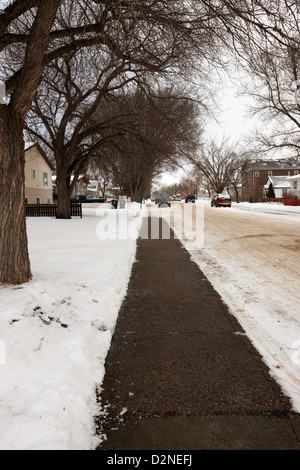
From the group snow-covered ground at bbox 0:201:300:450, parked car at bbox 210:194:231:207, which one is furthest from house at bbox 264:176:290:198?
snow-covered ground at bbox 0:201:300:450

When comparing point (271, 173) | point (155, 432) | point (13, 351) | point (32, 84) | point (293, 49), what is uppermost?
point (271, 173)

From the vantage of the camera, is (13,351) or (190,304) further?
(190,304)

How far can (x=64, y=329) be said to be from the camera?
362cm

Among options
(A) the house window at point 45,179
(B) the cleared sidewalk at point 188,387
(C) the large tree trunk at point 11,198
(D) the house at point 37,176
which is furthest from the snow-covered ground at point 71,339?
(A) the house window at point 45,179

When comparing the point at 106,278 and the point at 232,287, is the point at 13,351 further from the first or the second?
the point at 232,287

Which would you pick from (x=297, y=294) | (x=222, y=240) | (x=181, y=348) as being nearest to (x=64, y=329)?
(x=181, y=348)

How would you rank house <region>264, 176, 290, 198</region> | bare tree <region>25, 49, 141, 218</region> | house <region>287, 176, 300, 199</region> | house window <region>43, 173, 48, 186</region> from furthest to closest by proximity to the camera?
house <region>264, 176, 290, 198</region>
house <region>287, 176, 300, 199</region>
house window <region>43, 173, 48, 186</region>
bare tree <region>25, 49, 141, 218</region>

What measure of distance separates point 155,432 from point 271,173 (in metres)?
86.4

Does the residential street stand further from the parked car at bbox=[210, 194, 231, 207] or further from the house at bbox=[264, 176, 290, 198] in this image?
the house at bbox=[264, 176, 290, 198]

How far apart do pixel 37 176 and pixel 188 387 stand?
124ft

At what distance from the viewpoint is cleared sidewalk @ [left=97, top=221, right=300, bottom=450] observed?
220cm

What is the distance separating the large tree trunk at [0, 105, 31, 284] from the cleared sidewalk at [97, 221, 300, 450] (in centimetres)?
181

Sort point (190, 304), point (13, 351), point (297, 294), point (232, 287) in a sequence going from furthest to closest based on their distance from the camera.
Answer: point (232, 287) → point (297, 294) → point (190, 304) → point (13, 351)

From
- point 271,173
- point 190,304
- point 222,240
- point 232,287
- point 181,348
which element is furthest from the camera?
point 271,173
